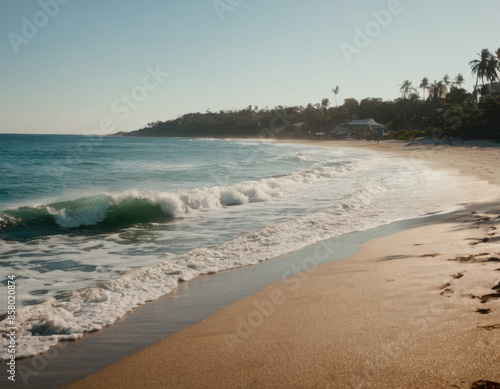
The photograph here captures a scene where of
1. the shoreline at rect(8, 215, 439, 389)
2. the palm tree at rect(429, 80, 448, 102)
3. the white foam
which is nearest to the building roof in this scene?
the palm tree at rect(429, 80, 448, 102)

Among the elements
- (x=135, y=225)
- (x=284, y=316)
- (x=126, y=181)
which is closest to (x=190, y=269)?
(x=284, y=316)

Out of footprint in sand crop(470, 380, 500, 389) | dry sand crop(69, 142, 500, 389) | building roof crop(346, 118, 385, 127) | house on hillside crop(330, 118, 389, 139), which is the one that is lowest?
dry sand crop(69, 142, 500, 389)

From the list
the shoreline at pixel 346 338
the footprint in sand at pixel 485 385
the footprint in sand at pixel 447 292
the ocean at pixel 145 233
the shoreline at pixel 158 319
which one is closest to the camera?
the footprint in sand at pixel 485 385

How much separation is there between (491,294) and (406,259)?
88.4 inches

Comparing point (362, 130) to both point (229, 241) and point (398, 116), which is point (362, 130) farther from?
point (229, 241)

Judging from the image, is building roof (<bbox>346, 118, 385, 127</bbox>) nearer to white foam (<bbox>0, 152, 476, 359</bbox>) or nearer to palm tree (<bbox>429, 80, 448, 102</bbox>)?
palm tree (<bbox>429, 80, 448, 102</bbox>)

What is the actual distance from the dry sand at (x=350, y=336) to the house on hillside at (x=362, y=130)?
77.2 m

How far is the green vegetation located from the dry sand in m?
44.8

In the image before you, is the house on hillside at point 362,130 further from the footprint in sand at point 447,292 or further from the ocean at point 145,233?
the footprint in sand at point 447,292

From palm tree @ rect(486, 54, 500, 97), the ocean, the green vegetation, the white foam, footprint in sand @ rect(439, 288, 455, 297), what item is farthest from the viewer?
palm tree @ rect(486, 54, 500, 97)

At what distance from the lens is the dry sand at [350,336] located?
3102 millimetres

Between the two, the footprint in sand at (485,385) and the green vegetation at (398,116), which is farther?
the green vegetation at (398,116)

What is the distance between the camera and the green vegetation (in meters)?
46.1

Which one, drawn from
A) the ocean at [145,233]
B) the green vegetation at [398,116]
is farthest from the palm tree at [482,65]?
the ocean at [145,233]
